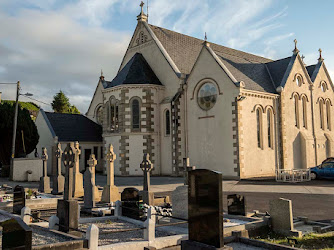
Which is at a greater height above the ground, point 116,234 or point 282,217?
point 282,217

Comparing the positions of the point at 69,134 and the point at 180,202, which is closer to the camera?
the point at 180,202

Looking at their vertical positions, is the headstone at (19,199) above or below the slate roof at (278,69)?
below

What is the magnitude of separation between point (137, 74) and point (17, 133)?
11.2 meters

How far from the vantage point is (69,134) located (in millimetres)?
31609

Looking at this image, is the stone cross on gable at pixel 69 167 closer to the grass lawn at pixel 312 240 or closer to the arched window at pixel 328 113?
the grass lawn at pixel 312 240

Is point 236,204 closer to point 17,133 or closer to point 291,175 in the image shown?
point 291,175

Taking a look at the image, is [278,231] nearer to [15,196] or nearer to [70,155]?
[70,155]

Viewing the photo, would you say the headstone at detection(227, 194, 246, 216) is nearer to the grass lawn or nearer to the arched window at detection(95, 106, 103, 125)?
the grass lawn

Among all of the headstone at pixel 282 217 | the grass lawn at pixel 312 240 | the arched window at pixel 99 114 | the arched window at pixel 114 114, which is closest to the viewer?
the grass lawn at pixel 312 240

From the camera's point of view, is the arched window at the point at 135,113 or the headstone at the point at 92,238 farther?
the arched window at the point at 135,113

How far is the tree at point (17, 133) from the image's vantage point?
26.3 meters

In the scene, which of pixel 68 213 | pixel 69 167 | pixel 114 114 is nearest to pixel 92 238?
pixel 68 213

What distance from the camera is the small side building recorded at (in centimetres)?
3086

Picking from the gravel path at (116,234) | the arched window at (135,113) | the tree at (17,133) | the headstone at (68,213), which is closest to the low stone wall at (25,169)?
the tree at (17,133)
